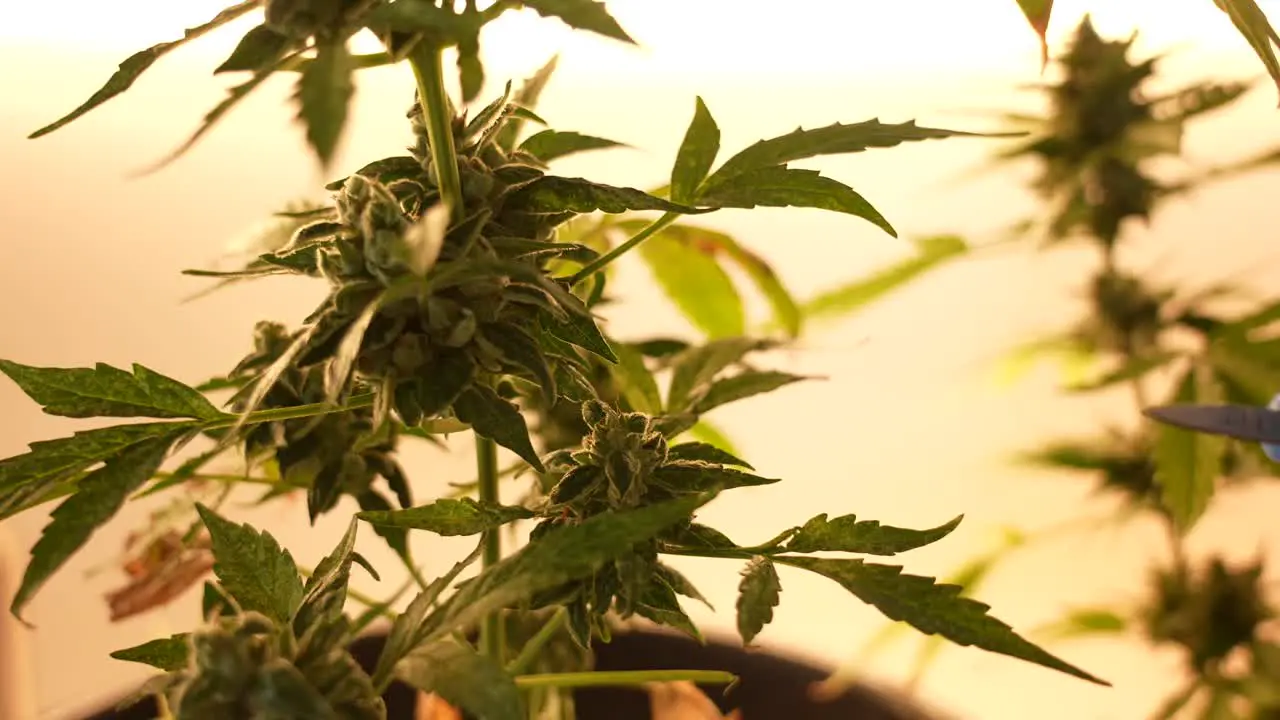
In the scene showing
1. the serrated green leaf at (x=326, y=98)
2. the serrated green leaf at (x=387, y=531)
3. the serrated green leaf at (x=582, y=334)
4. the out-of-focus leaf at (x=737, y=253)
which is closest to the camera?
the serrated green leaf at (x=326, y=98)

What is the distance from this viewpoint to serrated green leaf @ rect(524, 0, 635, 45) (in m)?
0.21

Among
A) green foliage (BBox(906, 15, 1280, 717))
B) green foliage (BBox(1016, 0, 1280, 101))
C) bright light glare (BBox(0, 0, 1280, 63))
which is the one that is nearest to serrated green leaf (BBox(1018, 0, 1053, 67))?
green foliage (BBox(1016, 0, 1280, 101))

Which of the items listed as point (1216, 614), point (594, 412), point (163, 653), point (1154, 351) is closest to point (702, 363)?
point (594, 412)

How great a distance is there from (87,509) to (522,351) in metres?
0.11

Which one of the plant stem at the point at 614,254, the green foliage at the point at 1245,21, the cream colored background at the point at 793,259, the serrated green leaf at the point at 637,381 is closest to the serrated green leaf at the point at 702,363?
the serrated green leaf at the point at 637,381

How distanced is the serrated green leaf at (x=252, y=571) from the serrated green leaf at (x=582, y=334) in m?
0.11

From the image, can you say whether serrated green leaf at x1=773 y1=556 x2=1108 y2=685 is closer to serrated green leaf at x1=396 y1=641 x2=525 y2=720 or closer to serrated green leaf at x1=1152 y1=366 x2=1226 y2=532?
serrated green leaf at x1=396 y1=641 x2=525 y2=720

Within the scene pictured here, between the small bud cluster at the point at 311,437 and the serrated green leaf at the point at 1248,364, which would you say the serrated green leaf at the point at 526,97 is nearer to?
the small bud cluster at the point at 311,437

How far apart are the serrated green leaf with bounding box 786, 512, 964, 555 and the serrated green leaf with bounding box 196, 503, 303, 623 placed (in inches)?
6.1

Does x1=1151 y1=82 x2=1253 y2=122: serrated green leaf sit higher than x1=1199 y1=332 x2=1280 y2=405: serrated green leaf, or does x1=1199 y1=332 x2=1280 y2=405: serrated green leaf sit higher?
x1=1151 y1=82 x2=1253 y2=122: serrated green leaf

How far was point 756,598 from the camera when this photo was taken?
30cm

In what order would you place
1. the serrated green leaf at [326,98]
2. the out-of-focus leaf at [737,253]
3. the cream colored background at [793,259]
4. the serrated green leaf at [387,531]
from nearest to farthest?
the serrated green leaf at [326,98]
the serrated green leaf at [387,531]
the out-of-focus leaf at [737,253]
the cream colored background at [793,259]

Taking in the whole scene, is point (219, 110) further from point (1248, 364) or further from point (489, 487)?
point (1248, 364)

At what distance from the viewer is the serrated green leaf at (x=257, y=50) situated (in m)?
0.22
